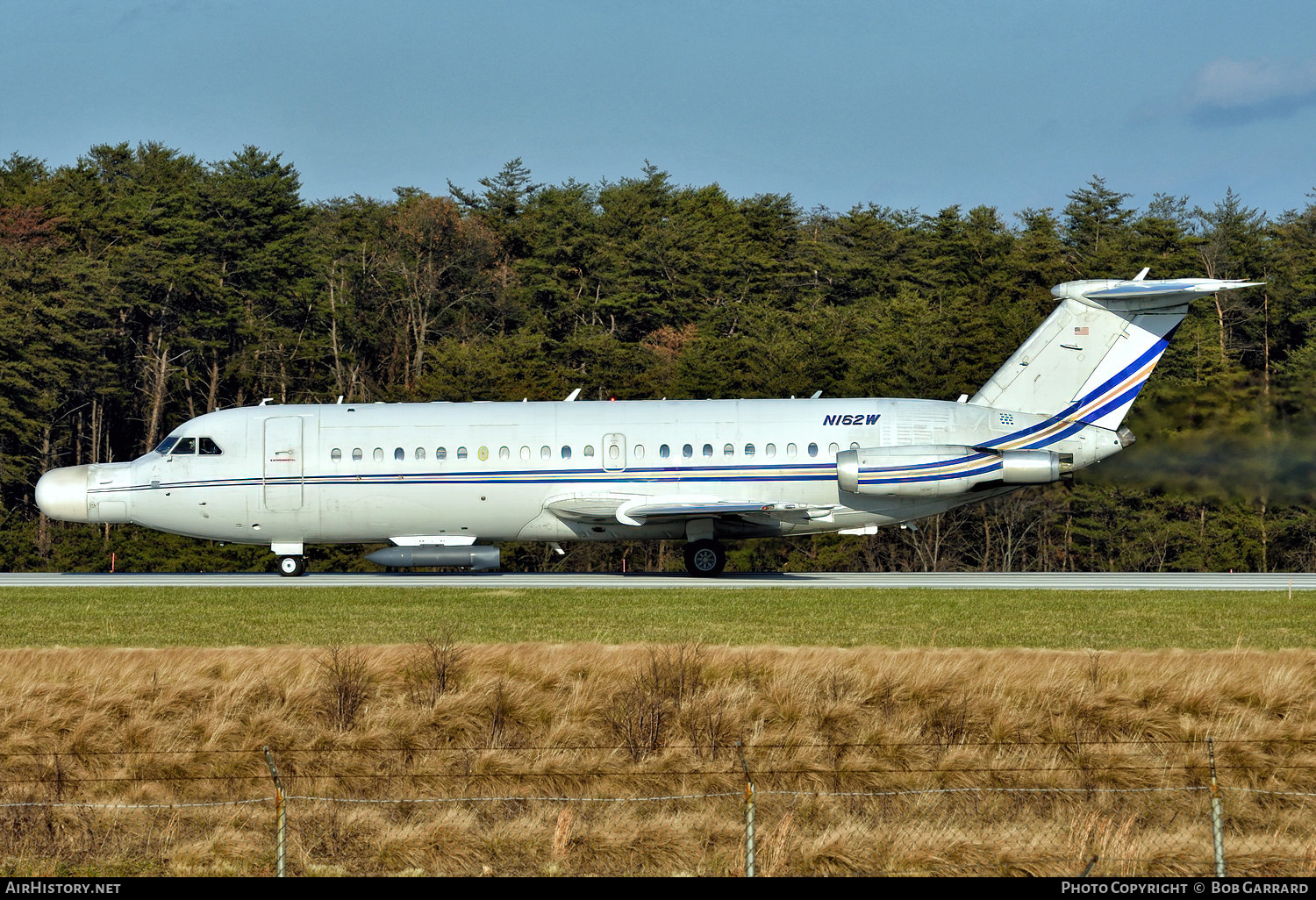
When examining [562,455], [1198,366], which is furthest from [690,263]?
[562,455]

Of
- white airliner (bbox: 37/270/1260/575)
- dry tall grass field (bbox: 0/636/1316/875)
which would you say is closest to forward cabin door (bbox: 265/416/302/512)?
white airliner (bbox: 37/270/1260/575)

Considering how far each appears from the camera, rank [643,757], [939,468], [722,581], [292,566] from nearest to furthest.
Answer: [643,757]
[939,468]
[722,581]
[292,566]

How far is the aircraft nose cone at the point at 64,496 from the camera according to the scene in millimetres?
34750

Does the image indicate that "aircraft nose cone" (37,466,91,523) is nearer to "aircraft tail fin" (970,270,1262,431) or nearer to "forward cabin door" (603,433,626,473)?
"forward cabin door" (603,433,626,473)

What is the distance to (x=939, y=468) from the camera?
34.0m

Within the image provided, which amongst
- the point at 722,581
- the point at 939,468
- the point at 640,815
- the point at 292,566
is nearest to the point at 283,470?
the point at 292,566

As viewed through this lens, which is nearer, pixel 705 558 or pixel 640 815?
pixel 640 815

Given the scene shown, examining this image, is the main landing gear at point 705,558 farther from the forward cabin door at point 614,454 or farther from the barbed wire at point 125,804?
the barbed wire at point 125,804

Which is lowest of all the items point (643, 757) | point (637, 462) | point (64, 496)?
point (643, 757)

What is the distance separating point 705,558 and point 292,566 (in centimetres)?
1080

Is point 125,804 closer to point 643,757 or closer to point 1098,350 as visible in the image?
point 643,757

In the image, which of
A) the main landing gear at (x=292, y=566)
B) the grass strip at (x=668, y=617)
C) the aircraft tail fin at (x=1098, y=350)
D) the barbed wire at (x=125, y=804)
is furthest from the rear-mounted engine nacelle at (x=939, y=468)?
the barbed wire at (x=125, y=804)

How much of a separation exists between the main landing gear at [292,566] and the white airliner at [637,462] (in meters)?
1.01

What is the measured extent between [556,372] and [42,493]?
35992 mm
